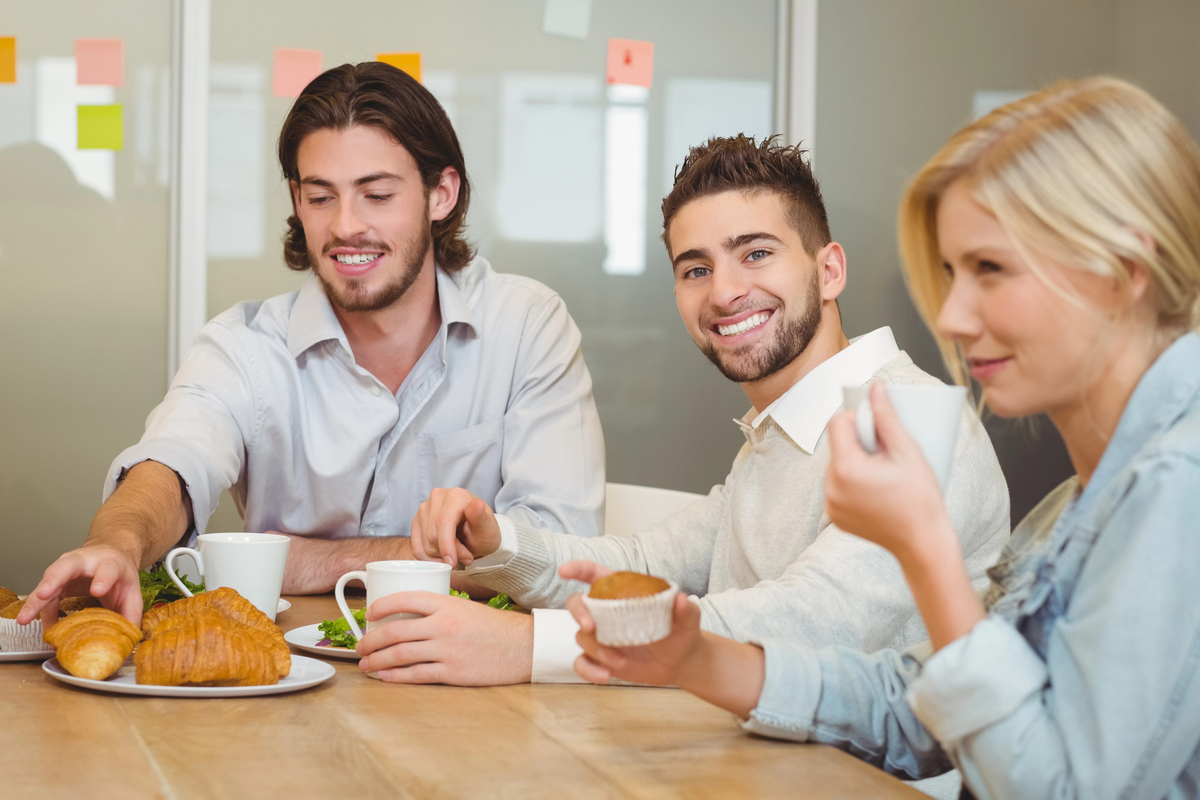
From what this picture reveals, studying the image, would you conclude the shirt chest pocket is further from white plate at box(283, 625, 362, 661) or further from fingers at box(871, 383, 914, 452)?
fingers at box(871, 383, 914, 452)

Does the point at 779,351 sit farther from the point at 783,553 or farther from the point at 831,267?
the point at 783,553

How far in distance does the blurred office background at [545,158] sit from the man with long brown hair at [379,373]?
2.86 feet

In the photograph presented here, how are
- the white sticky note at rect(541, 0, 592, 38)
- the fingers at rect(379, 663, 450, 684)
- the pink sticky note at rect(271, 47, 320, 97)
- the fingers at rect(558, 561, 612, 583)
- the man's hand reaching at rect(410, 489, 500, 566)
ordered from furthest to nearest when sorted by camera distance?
the white sticky note at rect(541, 0, 592, 38) < the pink sticky note at rect(271, 47, 320, 97) < the man's hand reaching at rect(410, 489, 500, 566) < the fingers at rect(379, 663, 450, 684) < the fingers at rect(558, 561, 612, 583)

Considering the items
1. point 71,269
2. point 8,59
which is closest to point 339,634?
point 71,269

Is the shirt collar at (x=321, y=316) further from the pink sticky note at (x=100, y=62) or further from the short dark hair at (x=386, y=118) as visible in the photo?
the pink sticky note at (x=100, y=62)

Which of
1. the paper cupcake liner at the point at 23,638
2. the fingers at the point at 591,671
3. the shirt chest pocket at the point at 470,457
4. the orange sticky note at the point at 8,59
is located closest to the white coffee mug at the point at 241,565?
the paper cupcake liner at the point at 23,638

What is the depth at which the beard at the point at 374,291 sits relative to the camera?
1.96 meters

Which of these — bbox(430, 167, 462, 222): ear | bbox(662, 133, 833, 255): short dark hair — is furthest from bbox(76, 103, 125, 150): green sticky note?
bbox(662, 133, 833, 255): short dark hair

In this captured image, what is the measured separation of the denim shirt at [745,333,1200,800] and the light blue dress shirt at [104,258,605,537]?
1143 millimetres

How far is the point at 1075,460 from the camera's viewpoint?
2.72ft

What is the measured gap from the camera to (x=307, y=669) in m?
1.06

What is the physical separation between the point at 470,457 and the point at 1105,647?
4.60 ft

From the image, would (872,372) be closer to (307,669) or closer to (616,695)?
(616,695)

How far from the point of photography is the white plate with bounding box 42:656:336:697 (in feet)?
3.11
